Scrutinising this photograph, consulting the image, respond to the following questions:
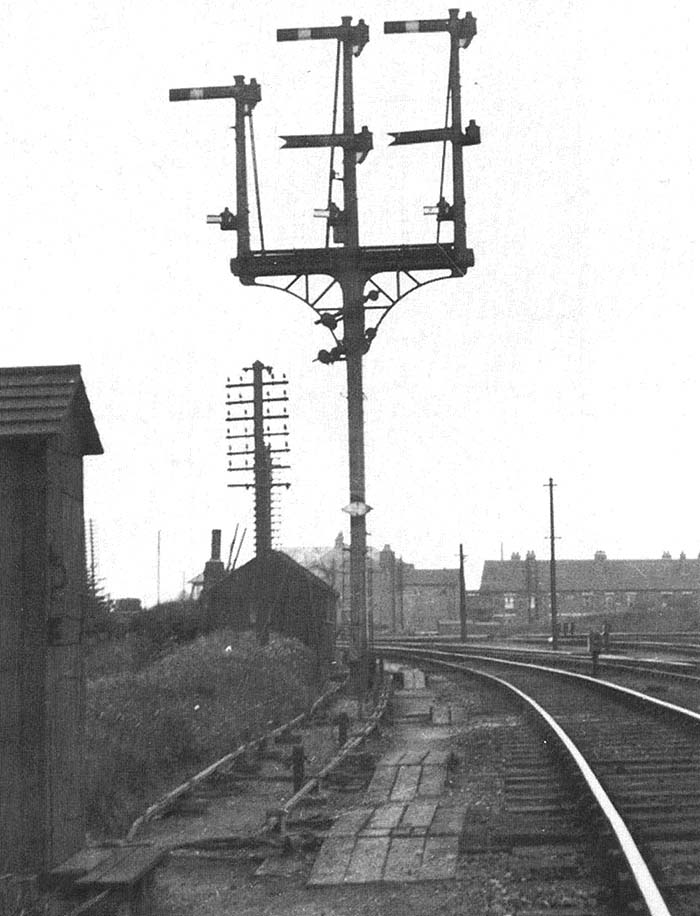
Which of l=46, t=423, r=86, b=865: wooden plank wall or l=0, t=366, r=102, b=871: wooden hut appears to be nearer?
l=0, t=366, r=102, b=871: wooden hut

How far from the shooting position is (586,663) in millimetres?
31656

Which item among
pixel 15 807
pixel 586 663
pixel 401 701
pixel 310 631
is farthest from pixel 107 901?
pixel 310 631

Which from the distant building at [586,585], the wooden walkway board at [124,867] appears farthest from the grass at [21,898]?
the distant building at [586,585]

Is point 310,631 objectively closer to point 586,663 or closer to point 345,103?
point 586,663

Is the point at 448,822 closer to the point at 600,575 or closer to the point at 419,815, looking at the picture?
the point at 419,815

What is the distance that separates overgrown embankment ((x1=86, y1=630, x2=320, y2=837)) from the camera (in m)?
11.4

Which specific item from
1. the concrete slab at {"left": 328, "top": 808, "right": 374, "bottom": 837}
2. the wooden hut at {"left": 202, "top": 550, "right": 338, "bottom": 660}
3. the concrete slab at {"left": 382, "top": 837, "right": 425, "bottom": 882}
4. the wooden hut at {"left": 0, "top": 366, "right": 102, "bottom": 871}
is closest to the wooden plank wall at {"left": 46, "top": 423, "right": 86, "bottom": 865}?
the wooden hut at {"left": 0, "top": 366, "right": 102, "bottom": 871}

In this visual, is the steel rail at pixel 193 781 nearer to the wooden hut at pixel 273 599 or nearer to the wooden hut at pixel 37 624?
the wooden hut at pixel 37 624

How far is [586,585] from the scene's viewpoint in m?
115

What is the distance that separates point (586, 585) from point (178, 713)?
103426 millimetres

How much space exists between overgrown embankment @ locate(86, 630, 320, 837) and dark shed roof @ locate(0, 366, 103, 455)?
3.59 metres

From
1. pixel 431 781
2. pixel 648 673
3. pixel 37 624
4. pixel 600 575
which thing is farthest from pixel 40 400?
pixel 600 575

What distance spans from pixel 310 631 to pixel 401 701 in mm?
13141

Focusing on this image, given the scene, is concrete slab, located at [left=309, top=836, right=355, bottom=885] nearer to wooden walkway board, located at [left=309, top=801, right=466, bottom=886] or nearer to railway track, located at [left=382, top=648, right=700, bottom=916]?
wooden walkway board, located at [left=309, top=801, right=466, bottom=886]
